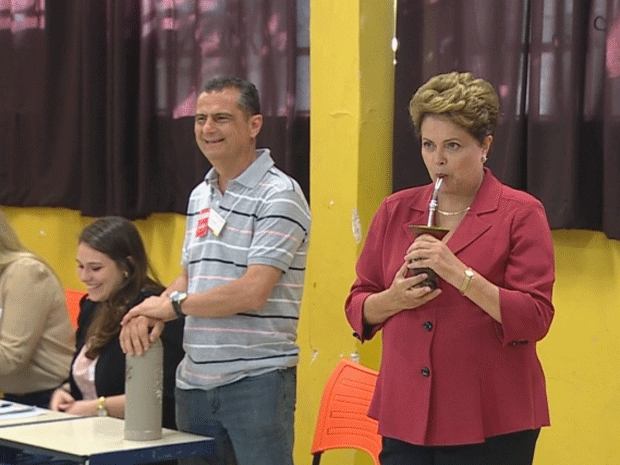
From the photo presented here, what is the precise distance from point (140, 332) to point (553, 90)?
1.62 metres

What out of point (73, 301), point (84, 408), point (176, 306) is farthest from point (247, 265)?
point (73, 301)

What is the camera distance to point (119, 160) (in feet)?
16.5

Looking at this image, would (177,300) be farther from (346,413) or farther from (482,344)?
(482,344)

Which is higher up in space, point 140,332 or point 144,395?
point 140,332

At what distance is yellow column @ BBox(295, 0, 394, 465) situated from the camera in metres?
4.01

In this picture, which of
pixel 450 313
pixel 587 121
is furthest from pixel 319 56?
pixel 450 313

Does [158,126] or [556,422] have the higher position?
[158,126]

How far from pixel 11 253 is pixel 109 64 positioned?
1.43 metres

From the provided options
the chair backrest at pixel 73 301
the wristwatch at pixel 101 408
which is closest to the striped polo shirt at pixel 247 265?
the wristwatch at pixel 101 408

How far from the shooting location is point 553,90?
3.54 metres

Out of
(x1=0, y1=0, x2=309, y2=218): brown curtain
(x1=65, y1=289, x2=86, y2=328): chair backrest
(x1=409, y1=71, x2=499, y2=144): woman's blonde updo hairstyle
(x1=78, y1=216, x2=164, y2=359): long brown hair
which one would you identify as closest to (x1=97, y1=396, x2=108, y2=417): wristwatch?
(x1=78, y1=216, x2=164, y2=359): long brown hair

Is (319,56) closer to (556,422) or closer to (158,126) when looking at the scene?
(158,126)

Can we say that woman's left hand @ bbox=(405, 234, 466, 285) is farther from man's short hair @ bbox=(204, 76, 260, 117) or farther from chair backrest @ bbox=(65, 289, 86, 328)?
chair backrest @ bbox=(65, 289, 86, 328)

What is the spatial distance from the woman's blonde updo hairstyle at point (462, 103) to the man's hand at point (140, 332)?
1160mm
